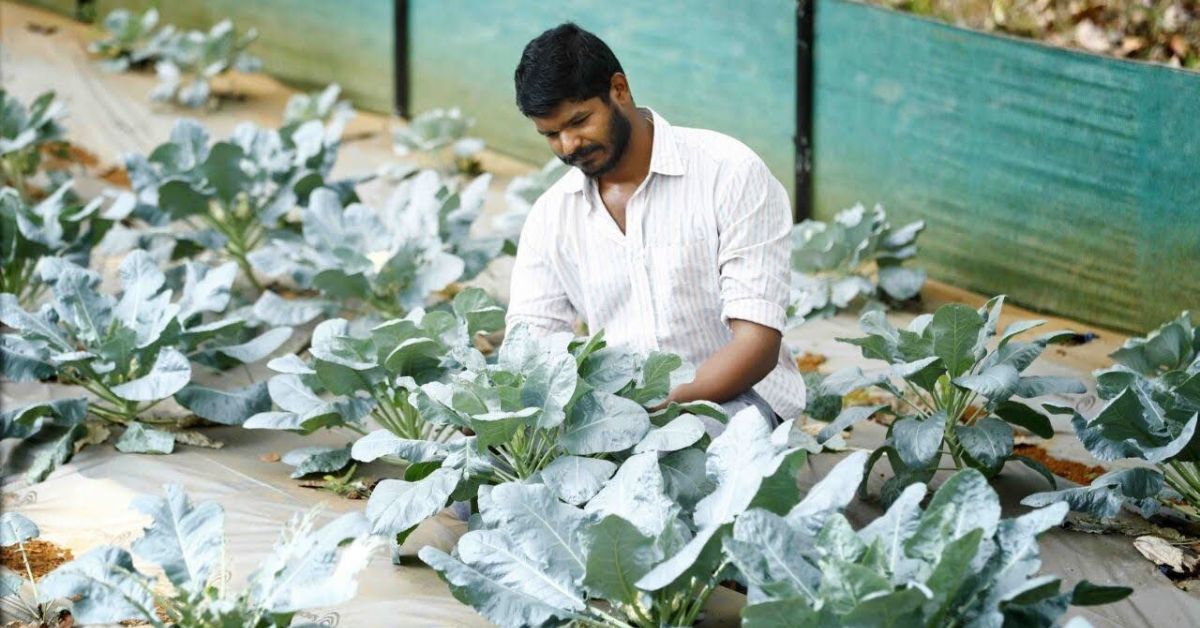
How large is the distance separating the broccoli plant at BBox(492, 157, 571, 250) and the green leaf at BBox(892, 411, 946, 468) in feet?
6.16

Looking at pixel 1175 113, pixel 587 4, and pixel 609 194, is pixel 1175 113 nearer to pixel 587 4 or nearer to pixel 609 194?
pixel 609 194

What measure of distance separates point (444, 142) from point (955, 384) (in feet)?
10.8

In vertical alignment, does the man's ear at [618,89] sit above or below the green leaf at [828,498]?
above

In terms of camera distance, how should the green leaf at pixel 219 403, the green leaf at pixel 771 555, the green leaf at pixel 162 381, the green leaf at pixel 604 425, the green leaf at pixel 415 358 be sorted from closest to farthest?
the green leaf at pixel 771 555
the green leaf at pixel 604 425
the green leaf at pixel 415 358
the green leaf at pixel 162 381
the green leaf at pixel 219 403

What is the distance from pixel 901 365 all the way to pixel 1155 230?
1571 millimetres

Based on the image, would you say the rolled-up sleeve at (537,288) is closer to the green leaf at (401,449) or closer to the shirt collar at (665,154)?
the shirt collar at (665,154)

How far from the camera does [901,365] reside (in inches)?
137

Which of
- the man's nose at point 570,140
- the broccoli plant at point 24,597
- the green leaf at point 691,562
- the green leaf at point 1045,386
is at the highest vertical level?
the man's nose at point 570,140

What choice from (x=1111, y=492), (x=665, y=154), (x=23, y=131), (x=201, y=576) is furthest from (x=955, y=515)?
(x=23, y=131)

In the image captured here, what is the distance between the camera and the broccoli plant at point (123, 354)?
3986 millimetres

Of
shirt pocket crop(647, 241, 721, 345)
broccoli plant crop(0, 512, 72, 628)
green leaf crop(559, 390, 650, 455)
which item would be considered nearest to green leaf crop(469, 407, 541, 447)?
green leaf crop(559, 390, 650, 455)

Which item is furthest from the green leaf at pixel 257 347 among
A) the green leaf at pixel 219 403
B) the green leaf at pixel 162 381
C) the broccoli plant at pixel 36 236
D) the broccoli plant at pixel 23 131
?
the broccoli plant at pixel 23 131

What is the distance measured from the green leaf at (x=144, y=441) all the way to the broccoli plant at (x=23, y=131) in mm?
2230

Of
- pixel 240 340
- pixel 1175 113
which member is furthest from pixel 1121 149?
pixel 240 340
